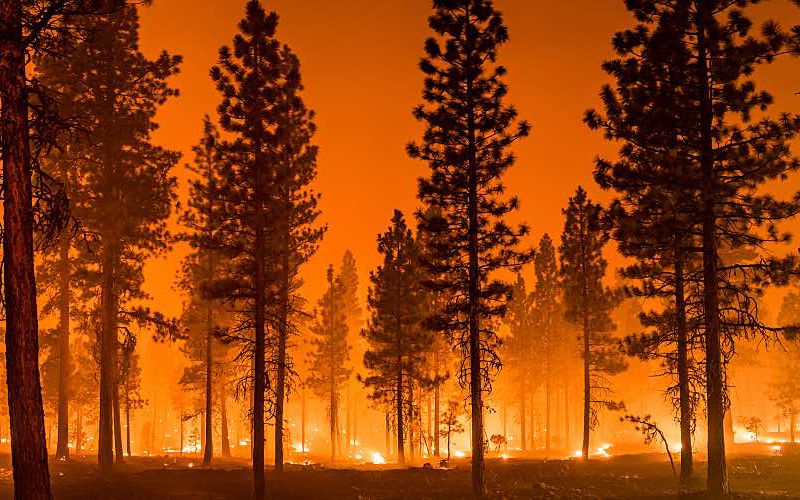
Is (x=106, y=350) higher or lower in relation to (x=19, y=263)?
lower

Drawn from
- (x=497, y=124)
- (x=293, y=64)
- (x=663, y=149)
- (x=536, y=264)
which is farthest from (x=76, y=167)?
(x=536, y=264)

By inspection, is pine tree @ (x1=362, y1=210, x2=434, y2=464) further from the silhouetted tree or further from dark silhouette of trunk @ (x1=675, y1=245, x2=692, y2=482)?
the silhouetted tree

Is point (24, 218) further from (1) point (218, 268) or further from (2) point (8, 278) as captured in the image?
(1) point (218, 268)

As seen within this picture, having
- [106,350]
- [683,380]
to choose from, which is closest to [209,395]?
[106,350]

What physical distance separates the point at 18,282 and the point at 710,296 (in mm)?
16907

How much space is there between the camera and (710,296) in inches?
700

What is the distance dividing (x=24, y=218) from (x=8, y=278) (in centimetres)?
100

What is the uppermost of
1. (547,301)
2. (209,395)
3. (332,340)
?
(547,301)

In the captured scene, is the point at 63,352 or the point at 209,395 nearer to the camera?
the point at 63,352

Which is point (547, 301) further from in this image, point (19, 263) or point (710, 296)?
point (19, 263)

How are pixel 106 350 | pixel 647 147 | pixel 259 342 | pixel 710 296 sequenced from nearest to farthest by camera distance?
pixel 710 296, pixel 647 147, pixel 259 342, pixel 106 350

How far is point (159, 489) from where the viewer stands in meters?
21.6

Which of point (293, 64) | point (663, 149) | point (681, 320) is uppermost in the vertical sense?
point (293, 64)

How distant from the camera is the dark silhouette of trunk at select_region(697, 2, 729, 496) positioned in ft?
56.8
